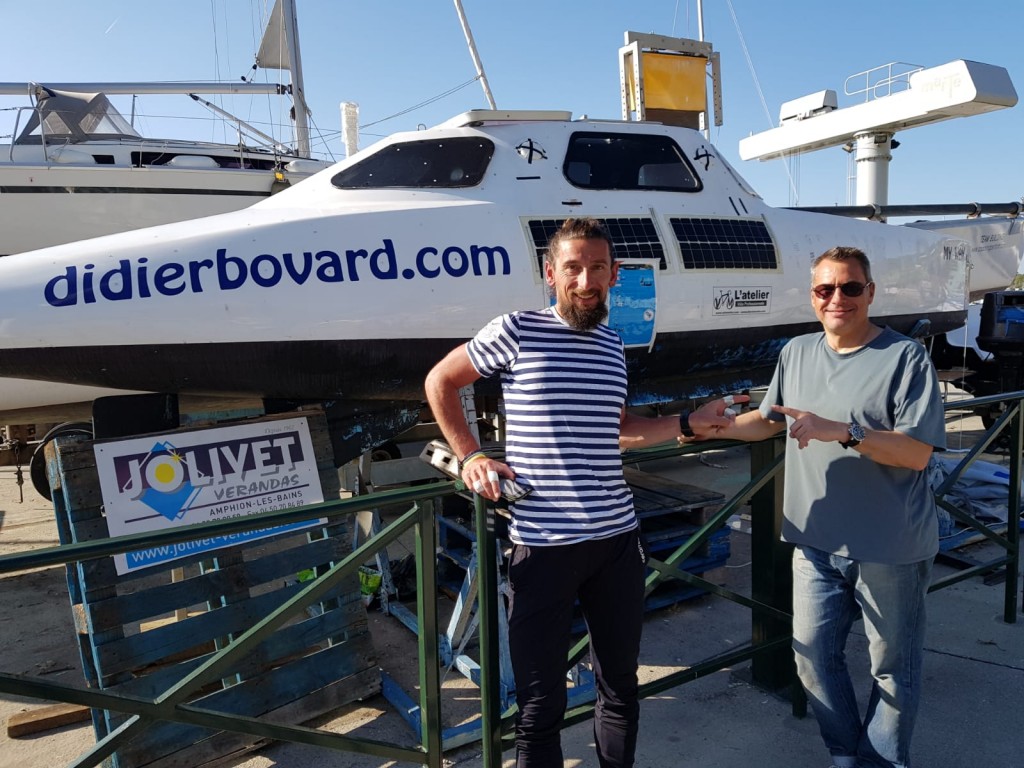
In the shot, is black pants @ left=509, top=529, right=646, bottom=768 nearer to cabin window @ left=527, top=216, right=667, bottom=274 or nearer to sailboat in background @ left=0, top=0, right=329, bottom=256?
cabin window @ left=527, top=216, right=667, bottom=274

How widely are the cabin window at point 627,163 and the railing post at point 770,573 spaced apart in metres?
2.64

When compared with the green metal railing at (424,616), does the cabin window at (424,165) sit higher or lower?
higher

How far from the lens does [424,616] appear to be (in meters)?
2.38

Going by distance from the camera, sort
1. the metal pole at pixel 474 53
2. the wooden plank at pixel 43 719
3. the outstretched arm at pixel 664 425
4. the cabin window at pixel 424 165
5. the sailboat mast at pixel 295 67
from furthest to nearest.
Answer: the sailboat mast at pixel 295 67 → the metal pole at pixel 474 53 → the cabin window at pixel 424 165 → the wooden plank at pixel 43 719 → the outstretched arm at pixel 664 425

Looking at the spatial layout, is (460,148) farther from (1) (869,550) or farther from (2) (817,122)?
(2) (817,122)

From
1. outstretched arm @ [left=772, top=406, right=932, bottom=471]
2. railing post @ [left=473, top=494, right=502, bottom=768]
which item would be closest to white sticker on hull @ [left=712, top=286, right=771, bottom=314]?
outstretched arm @ [left=772, top=406, right=932, bottom=471]

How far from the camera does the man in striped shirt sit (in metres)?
2.14

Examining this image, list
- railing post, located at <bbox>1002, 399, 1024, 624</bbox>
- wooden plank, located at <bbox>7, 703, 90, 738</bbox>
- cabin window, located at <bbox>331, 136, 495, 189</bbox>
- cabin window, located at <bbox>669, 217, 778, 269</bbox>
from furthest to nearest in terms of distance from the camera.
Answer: cabin window, located at <bbox>669, 217, 778, 269</bbox>, cabin window, located at <bbox>331, 136, 495, 189</bbox>, railing post, located at <bbox>1002, 399, 1024, 624</bbox>, wooden plank, located at <bbox>7, 703, 90, 738</bbox>

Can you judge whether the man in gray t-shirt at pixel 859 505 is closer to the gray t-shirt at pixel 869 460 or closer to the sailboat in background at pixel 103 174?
the gray t-shirt at pixel 869 460

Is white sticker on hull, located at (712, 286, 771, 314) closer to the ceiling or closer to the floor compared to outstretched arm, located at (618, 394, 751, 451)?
closer to the ceiling

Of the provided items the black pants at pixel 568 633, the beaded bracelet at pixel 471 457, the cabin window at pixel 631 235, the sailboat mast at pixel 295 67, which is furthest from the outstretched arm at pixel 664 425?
the sailboat mast at pixel 295 67

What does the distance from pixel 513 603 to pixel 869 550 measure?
1.22m

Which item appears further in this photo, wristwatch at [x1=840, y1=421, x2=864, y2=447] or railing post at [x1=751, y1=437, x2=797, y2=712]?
railing post at [x1=751, y1=437, x2=797, y2=712]

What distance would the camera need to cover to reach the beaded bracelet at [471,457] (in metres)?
2.16
